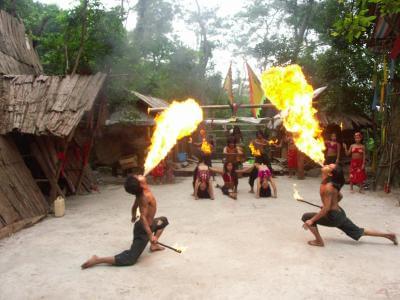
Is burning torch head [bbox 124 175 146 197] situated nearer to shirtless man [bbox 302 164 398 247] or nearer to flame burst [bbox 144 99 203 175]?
flame burst [bbox 144 99 203 175]

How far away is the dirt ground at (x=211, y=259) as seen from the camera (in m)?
4.36

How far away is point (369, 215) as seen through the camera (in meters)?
7.95

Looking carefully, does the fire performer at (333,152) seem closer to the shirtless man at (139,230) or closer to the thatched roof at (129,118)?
the thatched roof at (129,118)

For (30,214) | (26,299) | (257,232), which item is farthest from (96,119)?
(26,299)

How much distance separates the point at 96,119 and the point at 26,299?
24.8ft

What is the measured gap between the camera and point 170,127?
310 inches

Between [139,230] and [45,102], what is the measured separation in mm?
4896

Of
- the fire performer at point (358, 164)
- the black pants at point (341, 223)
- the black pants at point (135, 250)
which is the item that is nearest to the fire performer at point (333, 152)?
the fire performer at point (358, 164)

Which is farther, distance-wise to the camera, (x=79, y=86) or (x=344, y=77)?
(x=344, y=77)

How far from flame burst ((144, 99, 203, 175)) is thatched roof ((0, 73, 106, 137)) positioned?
194 cm

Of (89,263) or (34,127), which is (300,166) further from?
(89,263)

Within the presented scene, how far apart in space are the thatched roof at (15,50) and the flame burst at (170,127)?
4.47 meters

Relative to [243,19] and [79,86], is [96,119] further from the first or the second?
[243,19]

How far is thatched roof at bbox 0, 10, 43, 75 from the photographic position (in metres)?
9.63
